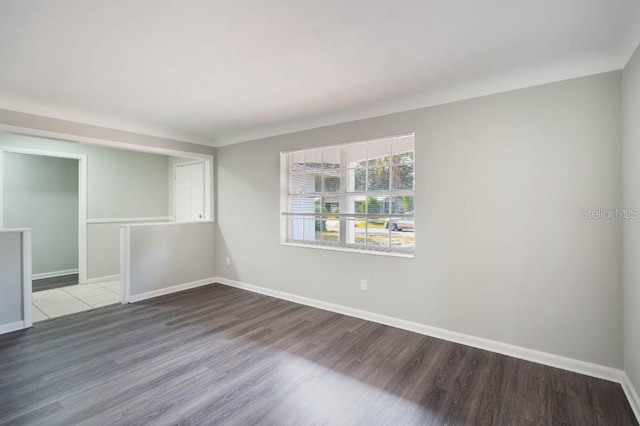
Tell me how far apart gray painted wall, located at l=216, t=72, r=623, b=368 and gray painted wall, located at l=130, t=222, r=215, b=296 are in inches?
99.4

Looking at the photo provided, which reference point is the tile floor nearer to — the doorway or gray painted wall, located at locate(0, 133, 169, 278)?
the doorway

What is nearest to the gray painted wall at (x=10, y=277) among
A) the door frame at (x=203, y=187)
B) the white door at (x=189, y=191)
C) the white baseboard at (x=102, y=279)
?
the white baseboard at (x=102, y=279)

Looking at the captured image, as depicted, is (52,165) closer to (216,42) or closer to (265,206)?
(265,206)

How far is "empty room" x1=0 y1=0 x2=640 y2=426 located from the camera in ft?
6.33

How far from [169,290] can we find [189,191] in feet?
6.41

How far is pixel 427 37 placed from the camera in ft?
6.66

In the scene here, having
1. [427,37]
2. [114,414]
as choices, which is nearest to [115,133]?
[114,414]

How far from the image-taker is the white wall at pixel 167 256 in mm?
4199

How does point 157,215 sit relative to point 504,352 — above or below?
above

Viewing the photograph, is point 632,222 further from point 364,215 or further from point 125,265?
point 125,265

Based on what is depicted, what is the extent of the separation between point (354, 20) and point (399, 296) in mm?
2583

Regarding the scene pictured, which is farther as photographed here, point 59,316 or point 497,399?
point 59,316

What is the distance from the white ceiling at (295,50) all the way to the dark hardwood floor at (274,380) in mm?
2349

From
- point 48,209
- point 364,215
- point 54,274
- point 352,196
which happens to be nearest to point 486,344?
point 364,215
